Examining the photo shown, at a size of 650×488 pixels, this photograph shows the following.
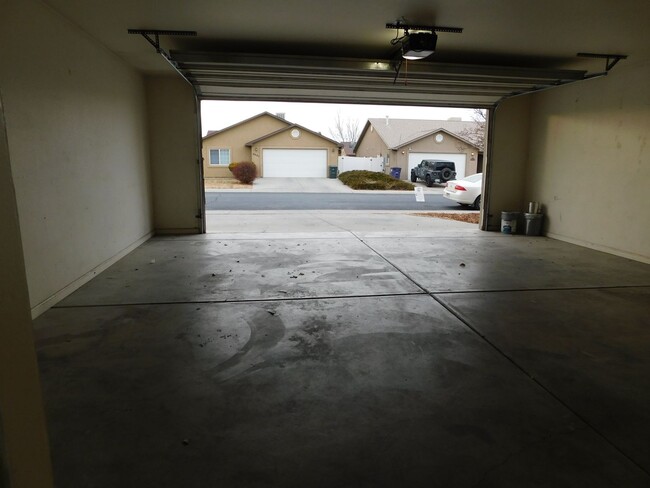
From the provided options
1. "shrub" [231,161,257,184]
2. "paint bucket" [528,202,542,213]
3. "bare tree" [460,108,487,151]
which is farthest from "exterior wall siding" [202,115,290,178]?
"paint bucket" [528,202,542,213]

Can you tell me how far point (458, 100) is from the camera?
26.7ft

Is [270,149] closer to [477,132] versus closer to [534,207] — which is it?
[477,132]

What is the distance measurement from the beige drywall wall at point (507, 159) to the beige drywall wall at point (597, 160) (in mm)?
191

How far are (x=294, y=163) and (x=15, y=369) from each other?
27682mm

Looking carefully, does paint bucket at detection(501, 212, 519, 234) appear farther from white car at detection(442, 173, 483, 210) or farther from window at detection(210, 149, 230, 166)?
window at detection(210, 149, 230, 166)

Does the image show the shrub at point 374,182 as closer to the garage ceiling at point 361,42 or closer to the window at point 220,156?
the window at point 220,156

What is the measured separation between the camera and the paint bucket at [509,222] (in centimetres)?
828

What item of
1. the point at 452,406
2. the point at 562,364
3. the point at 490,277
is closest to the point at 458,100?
the point at 490,277

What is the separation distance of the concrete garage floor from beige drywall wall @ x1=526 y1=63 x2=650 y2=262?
1.56m

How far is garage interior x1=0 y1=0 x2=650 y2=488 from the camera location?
192 cm

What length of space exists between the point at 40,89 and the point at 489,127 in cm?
728

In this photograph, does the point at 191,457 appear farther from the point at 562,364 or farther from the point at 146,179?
the point at 146,179

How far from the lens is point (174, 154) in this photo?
7.61 meters

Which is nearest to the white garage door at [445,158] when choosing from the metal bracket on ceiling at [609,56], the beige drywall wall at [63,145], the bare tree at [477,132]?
the bare tree at [477,132]
